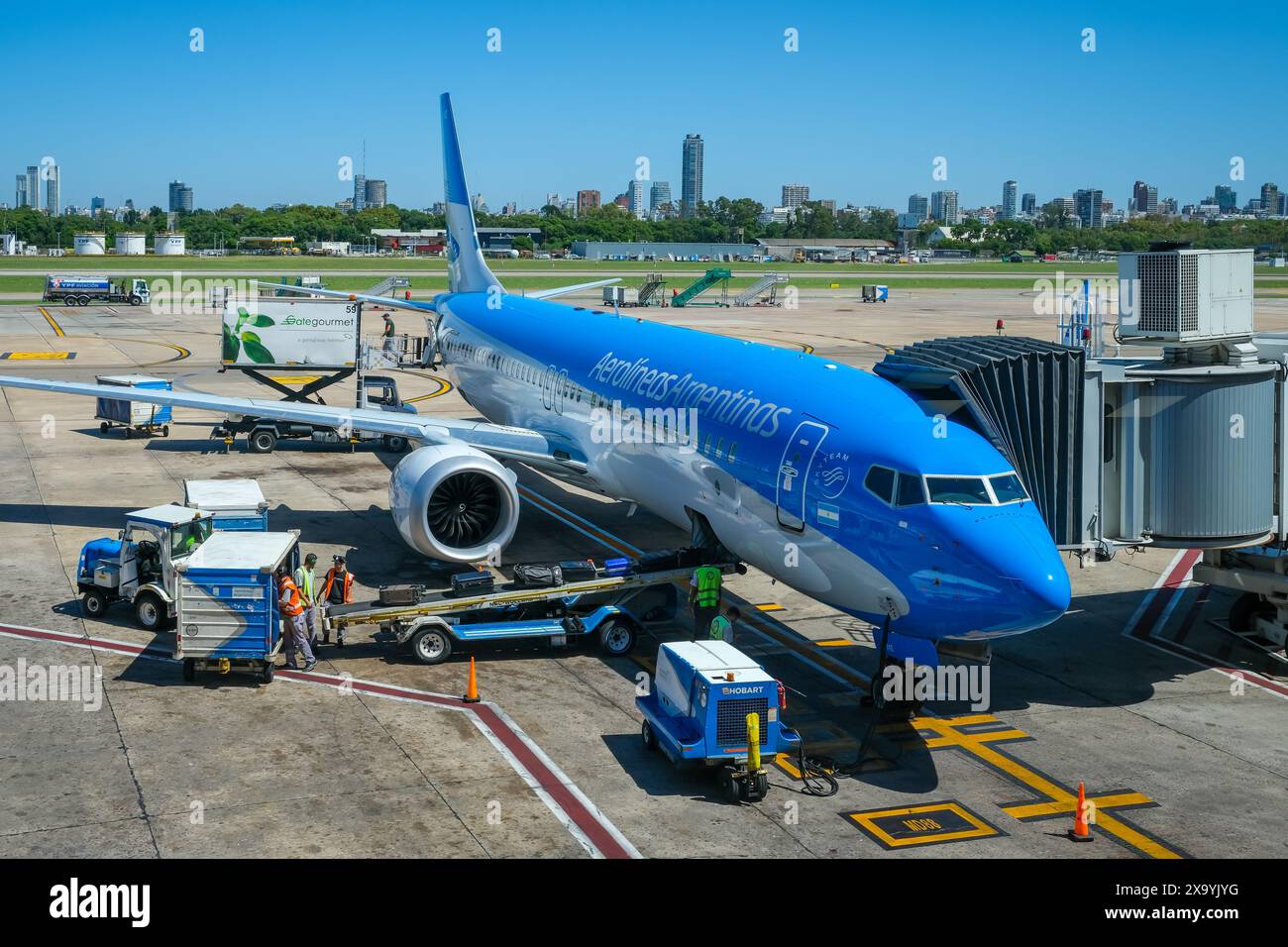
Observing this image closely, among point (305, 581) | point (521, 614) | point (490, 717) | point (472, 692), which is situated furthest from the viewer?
point (521, 614)

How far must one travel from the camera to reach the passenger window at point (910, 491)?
56.2 feet

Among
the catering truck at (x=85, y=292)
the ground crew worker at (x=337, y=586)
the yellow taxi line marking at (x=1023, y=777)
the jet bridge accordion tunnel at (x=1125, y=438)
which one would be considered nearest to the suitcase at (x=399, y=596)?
the ground crew worker at (x=337, y=586)

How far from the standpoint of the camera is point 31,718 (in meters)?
18.1

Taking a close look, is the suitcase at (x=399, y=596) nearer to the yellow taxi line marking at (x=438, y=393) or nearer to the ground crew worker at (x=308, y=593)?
the ground crew worker at (x=308, y=593)

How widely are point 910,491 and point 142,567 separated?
552 inches

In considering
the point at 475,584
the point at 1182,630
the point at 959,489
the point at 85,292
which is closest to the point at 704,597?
the point at 475,584

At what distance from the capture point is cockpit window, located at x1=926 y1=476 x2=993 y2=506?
17047 mm

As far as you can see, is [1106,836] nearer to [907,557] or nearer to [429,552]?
[907,557]

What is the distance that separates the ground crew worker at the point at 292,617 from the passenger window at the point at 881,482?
354 inches

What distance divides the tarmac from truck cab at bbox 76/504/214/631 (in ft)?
1.33

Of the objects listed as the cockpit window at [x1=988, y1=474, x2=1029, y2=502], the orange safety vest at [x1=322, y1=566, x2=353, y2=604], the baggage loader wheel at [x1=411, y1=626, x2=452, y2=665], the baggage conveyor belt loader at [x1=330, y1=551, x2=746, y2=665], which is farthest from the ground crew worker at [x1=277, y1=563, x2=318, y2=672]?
the cockpit window at [x1=988, y1=474, x2=1029, y2=502]

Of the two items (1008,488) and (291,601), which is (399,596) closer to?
(291,601)

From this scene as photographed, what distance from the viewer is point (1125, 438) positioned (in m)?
20.3
